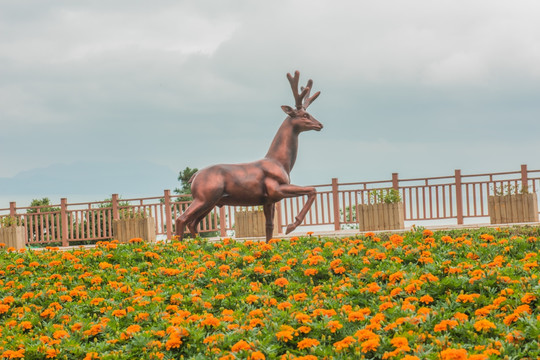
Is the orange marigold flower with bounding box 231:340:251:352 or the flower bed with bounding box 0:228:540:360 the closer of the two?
the orange marigold flower with bounding box 231:340:251:352

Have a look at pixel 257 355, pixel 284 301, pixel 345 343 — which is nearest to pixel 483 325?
pixel 345 343

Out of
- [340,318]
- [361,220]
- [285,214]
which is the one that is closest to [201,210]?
[340,318]

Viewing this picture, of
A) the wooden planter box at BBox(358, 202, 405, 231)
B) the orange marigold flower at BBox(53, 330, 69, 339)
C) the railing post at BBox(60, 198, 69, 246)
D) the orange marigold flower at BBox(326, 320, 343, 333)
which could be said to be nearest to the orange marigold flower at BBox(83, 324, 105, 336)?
the orange marigold flower at BBox(53, 330, 69, 339)

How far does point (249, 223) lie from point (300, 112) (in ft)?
26.7

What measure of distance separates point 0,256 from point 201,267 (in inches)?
134

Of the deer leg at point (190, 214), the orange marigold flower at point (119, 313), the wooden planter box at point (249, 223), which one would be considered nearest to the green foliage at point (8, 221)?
the wooden planter box at point (249, 223)

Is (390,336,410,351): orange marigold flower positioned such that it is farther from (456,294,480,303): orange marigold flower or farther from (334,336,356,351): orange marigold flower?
(456,294,480,303): orange marigold flower

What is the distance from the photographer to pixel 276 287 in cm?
537

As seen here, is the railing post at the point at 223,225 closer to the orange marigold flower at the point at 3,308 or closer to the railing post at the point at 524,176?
the railing post at the point at 524,176

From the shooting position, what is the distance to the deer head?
376 inches

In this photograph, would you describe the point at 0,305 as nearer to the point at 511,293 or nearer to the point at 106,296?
the point at 106,296

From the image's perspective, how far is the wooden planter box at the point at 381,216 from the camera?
16.1 m

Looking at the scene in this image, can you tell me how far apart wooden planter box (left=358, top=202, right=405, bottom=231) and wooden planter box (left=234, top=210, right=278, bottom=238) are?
9.46ft

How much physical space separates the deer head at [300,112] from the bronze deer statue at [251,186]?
4 centimetres
